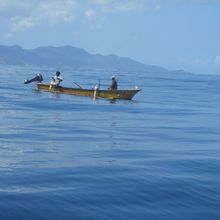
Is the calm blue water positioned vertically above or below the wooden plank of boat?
below

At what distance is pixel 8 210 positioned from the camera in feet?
37.5

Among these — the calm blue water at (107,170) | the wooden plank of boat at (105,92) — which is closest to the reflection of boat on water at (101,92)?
the wooden plank of boat at (105,92)

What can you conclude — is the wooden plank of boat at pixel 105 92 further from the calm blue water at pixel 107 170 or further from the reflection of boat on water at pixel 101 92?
the calm blue water at pixel 107 170

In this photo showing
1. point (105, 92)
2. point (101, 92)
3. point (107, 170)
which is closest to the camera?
point (107, 170)

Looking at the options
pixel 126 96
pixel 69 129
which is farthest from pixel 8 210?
pixel 126 96

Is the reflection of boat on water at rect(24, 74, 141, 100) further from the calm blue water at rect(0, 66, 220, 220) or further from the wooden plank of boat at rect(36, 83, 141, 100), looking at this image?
the calm blue water at rect(0, 66, 220, 220)

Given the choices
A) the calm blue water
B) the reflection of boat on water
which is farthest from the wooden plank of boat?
the calm blue water

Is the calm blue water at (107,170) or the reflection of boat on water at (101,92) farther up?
the reflection of boat on water at (101,92)

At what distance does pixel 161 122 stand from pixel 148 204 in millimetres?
19318

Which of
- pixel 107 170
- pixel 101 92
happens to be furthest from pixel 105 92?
pixel 107 170

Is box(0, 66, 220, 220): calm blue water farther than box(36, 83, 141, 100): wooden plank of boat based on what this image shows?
No

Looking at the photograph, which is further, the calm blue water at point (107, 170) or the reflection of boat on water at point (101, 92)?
the reflection of boat on water at point (101, 92)

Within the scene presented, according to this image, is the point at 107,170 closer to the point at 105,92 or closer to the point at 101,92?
the point at 105,92

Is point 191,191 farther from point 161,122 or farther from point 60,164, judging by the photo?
point 161,122
